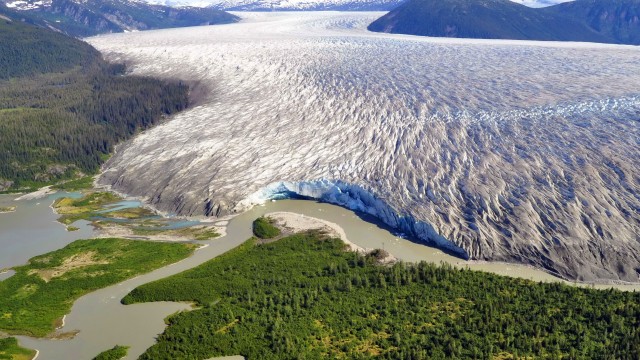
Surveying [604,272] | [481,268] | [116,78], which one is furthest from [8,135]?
[604,272]

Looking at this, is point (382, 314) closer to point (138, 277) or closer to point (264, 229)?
point (264, 229)

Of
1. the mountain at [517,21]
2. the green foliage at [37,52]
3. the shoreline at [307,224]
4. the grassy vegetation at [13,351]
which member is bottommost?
the grassy vegetation at [13,351]

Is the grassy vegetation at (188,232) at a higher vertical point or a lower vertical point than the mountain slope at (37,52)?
lower

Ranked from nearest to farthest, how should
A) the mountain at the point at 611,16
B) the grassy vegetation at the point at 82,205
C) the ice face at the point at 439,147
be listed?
the ice face at the point at 439,147 < the grassy vegetation at the point at 82,205 < the mountain at the point at 611,16

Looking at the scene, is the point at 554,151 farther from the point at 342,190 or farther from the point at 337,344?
the point at 337,344

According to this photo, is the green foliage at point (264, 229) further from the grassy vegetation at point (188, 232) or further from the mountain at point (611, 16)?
the mountain at point (611, 16)

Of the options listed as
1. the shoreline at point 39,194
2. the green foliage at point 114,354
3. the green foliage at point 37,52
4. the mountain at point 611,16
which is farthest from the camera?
the mountain at point 611,16

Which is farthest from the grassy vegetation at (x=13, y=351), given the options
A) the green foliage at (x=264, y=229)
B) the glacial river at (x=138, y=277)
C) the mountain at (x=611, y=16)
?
the mountain at (x=611, y=16)

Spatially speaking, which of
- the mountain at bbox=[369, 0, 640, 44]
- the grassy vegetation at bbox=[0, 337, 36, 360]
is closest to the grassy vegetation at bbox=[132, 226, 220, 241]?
the grassy vegetation at bbox=[0, 337, 36, 360]
